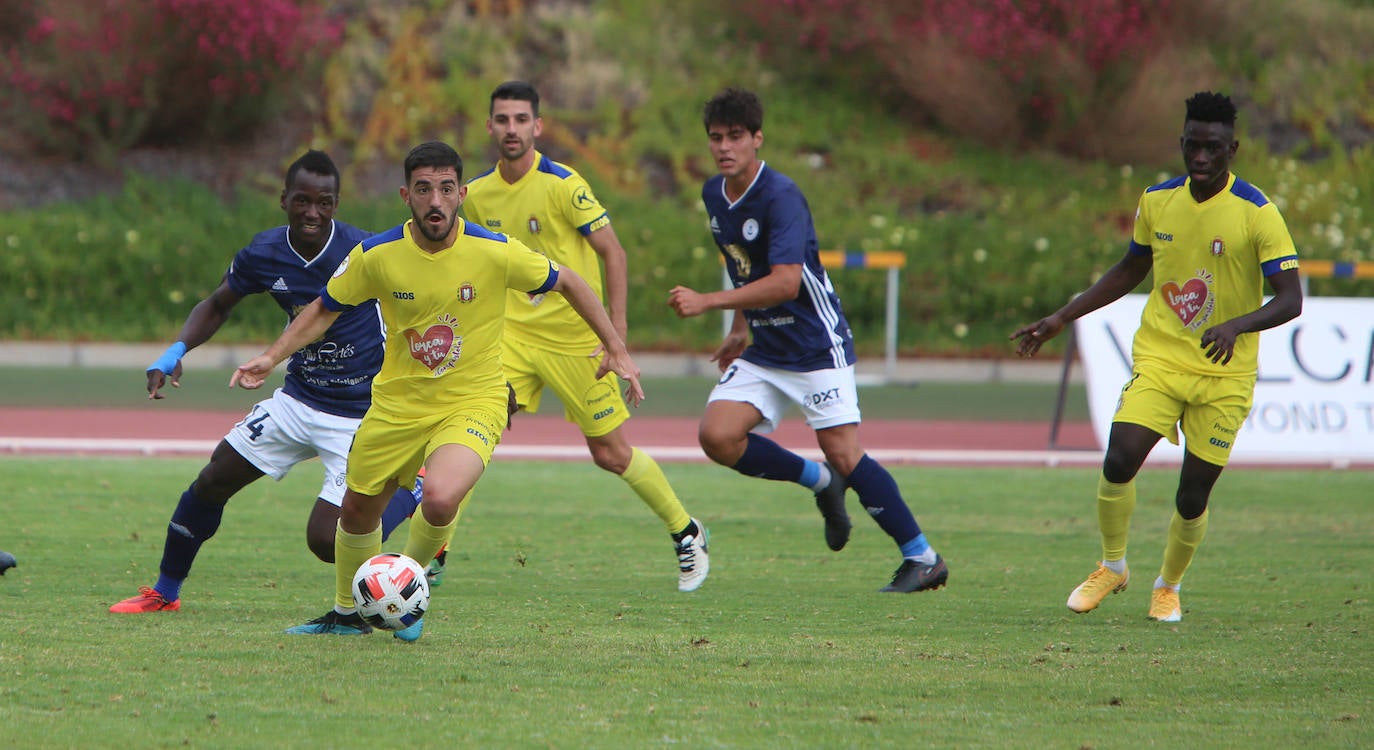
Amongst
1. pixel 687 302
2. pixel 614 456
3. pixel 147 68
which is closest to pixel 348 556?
pixel 687 302

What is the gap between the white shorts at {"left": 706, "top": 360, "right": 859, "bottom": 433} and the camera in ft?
23.4

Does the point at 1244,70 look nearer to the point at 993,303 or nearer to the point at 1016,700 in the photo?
the point at 993,303

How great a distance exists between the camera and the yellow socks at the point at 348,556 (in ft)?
19.0

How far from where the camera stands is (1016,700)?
487cm

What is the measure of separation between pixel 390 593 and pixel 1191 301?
3.41 meters

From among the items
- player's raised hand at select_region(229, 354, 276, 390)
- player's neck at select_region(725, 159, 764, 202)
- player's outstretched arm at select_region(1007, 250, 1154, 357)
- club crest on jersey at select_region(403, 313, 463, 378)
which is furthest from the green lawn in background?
player's raised hand at select_region(229, 354, 276, 390)

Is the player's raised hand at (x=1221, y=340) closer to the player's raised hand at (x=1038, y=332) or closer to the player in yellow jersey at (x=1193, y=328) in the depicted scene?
the player in yellow jersey at (x=1193, y=328)

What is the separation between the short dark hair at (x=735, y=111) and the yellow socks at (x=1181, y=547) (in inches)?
96.5

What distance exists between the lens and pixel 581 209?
24.6 feet

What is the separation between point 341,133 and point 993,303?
9.74 metres

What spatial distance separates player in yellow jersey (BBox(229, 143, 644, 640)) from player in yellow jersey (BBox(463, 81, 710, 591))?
1.57 metres

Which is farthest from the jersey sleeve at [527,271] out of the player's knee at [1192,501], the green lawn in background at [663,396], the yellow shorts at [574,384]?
the green lawn in background at [663,396]

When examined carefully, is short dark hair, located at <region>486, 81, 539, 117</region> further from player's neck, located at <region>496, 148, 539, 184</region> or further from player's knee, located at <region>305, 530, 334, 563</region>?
player's knee, located at <region>305, 530, 334, 563</region>

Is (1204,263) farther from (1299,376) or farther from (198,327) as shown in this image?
(1299,376)
